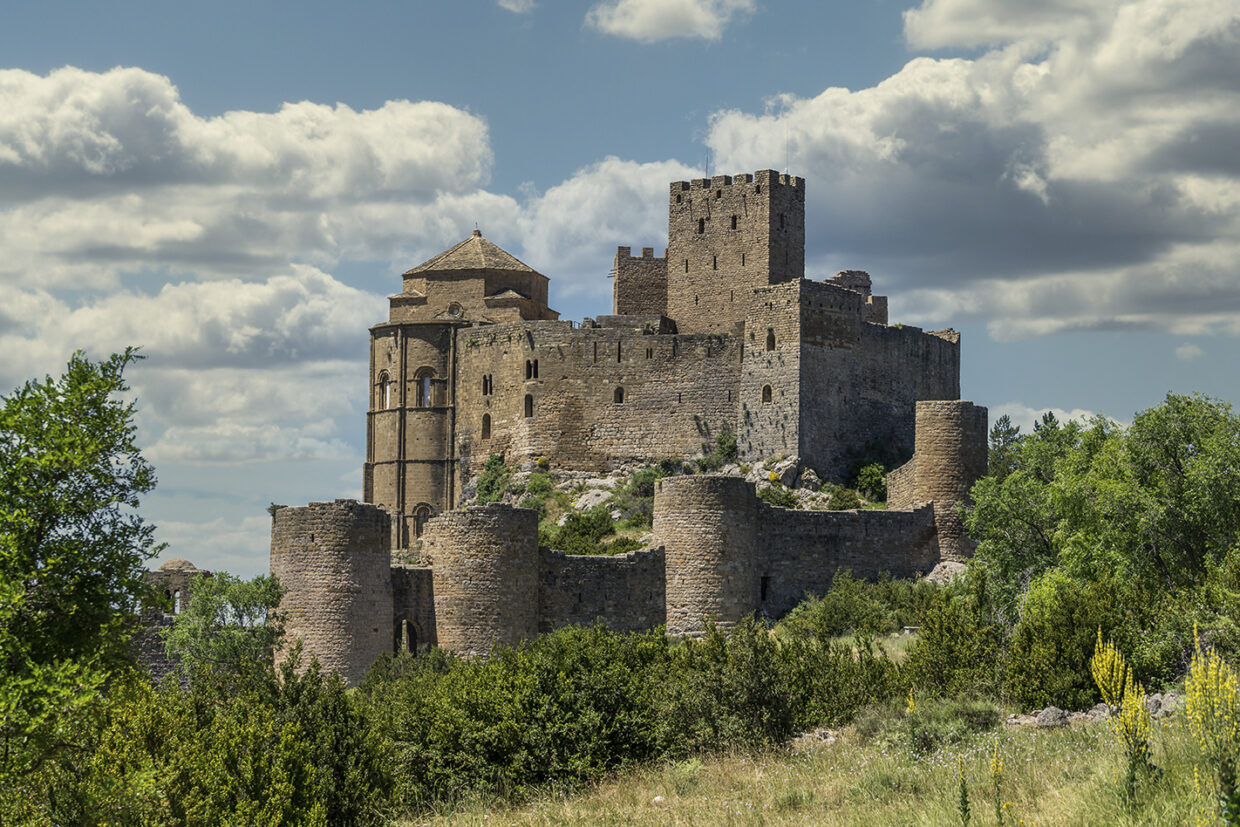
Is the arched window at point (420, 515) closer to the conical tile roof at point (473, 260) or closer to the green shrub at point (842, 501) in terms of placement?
the conical tile roof at point (473, 260)

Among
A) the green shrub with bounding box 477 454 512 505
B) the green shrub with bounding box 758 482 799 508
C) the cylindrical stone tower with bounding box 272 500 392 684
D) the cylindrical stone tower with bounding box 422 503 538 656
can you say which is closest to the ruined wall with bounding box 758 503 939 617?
the green shrub with bounding box 758 482 799 508

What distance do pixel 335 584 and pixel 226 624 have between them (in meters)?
2.41

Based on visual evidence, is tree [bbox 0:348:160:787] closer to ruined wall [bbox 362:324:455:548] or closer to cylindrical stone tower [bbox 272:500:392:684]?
cylindrical stone tower [bbox 272:500:392:684]

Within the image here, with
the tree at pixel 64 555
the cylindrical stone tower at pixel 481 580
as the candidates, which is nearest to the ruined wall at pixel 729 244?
the cylindrical stone tower at pixel 481 580

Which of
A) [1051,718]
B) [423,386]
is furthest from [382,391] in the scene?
[1051,718]

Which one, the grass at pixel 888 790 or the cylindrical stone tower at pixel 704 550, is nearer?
the grass at pixel 888 790

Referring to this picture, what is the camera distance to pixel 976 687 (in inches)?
942

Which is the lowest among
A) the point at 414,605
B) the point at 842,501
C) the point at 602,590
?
the point at 414,605

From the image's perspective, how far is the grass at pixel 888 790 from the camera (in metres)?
14.8

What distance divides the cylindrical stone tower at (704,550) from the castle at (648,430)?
48 mm

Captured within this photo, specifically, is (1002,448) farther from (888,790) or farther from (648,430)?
(888,790)

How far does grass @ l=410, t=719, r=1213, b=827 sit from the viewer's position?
14.8m

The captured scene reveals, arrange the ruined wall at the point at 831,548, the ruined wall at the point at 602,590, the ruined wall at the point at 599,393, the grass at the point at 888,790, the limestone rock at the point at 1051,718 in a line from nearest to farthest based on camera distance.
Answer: the grass at the point at 888,790
the limestone rock at the point at 1051,718
the ruined wall at the point at 602,590
the ruined wall at the point at 831,548
the ruined wall at the point at 599,393

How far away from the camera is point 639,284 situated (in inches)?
2459
